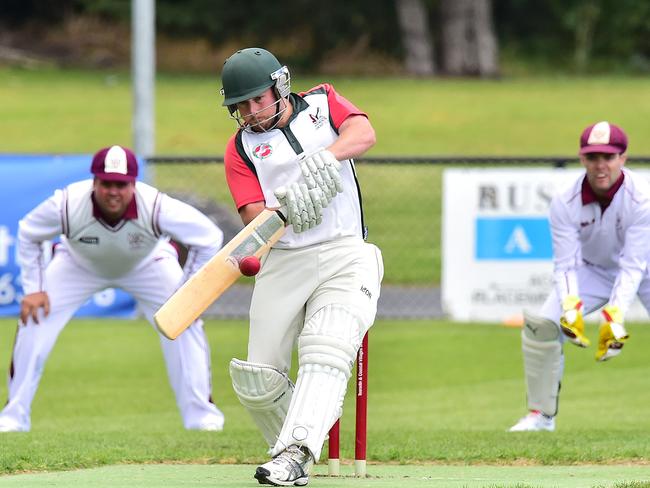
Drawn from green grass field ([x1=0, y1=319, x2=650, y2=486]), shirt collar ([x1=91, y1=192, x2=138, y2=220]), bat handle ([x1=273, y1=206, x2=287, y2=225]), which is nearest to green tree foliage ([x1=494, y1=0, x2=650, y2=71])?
green grass field ([x1=0, y1=319, x2=650, y2=486])

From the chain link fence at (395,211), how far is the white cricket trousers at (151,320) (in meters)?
4.61

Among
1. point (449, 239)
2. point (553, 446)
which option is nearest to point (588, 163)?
point (553, 446)

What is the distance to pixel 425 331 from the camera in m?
14.7

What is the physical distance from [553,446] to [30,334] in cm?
376

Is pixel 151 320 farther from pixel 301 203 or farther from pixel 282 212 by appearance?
pixel 301 203

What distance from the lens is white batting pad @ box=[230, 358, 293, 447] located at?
6.68 m

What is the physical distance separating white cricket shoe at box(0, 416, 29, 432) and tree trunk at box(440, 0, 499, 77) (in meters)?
26.8

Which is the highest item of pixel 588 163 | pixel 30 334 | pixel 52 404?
pixel 588 163

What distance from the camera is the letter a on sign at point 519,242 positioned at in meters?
14.5

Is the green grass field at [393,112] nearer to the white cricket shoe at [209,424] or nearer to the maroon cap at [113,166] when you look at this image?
the white cricket shoe at [209,424]

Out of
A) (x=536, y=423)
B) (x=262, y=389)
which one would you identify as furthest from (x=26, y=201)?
(x=262, y=389)

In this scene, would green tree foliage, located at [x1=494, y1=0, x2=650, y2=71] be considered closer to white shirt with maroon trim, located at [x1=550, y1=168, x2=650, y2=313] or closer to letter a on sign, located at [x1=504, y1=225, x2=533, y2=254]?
letter a on sign, located at [x1=504, y1=225, x2=533, y2=254]

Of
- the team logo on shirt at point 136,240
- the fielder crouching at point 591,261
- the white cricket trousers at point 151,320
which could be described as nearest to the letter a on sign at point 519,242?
the fielder crouching at point 591,261

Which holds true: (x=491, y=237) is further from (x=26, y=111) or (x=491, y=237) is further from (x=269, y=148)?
(x=26, y=111)
